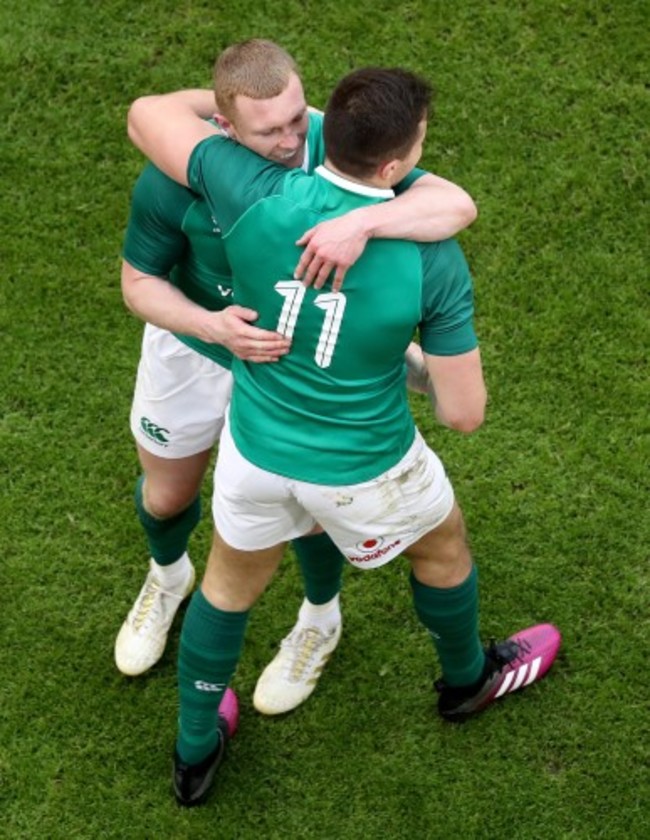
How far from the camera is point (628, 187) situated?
19.3ft

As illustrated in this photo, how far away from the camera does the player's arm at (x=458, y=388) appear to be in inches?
140

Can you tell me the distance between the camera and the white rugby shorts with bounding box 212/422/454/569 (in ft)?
12.3

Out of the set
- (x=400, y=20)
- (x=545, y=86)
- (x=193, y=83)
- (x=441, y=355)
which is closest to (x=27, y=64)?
(x=193, y=83)

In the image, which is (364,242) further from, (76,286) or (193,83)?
(193,83)

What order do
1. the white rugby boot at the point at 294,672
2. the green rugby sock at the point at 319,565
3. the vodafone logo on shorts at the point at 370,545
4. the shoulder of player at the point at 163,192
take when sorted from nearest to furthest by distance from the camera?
the shoulder of player at the point at 163,192 < the vodafone logo on shorts at the point at 370,545 < the green rugby sock at the point at 319,565 < the white rugby boot at the point at 294,672

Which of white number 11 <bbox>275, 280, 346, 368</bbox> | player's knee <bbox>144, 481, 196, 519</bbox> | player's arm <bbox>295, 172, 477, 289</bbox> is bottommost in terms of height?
player's knee <bbox>144, 481, 196, 519</bbox>

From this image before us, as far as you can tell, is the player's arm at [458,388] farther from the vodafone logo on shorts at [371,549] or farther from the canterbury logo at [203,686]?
the canterbury logo at [203,686]

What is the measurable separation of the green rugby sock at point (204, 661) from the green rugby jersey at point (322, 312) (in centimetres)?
59

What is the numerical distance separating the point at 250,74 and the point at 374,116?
1.21ft

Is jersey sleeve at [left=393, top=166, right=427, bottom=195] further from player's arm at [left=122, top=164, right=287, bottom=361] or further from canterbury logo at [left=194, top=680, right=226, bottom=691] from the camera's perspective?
canterbury logo at [left=194, top=680, right=226, bottom=691]

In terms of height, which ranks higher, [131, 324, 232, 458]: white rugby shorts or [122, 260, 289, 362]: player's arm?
[122, 260, 289, 362]: player's arm

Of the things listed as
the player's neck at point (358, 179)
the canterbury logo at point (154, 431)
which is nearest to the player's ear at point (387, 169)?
the player's neck at point (358, 179)

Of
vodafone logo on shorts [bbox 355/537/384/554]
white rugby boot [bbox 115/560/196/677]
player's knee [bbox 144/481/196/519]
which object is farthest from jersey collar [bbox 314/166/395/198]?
white rugby boot [bbox 115/560/196/677]

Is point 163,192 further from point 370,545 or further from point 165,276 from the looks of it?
point 370,545
